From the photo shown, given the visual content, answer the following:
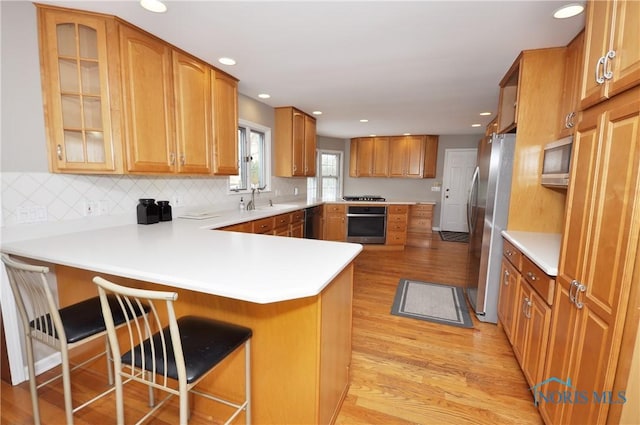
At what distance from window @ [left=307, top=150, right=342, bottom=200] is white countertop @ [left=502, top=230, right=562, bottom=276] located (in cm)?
Answer: 482

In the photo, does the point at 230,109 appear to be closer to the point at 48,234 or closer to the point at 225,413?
the point at 48,234

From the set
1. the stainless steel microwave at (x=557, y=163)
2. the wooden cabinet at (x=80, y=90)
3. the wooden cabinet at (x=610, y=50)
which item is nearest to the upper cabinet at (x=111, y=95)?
the wooden cabinet at (x=80, y=90)

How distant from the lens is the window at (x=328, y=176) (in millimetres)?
7039

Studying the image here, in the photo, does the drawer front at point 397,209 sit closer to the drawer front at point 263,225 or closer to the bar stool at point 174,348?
the drawer front at point 263,225

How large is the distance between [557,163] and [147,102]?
9.65 ft

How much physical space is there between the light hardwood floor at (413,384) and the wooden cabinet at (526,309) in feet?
0.63

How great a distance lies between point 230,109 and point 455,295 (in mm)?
3166

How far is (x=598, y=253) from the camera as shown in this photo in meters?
1.15

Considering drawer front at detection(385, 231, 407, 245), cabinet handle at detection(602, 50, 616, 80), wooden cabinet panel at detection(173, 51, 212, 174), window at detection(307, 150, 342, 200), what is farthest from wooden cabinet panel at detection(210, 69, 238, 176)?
window at detection(307, 150, 342, 200)

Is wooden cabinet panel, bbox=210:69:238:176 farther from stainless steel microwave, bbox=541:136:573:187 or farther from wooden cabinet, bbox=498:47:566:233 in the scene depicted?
stainless steel microwave, bbox=541:136:573:187

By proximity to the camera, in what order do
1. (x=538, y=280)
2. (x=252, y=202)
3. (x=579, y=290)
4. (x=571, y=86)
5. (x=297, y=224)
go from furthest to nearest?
(x=297, y=224) < (x=252, y=202) < (x=571, y=86) < (x=538, y=280) < (x=579, y=290)

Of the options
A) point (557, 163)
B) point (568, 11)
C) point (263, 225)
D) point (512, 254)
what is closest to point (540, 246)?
point (512, 254)

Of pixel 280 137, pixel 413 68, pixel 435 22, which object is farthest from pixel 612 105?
pixel 280 137

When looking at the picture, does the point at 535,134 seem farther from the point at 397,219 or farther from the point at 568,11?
the point at 397,219
